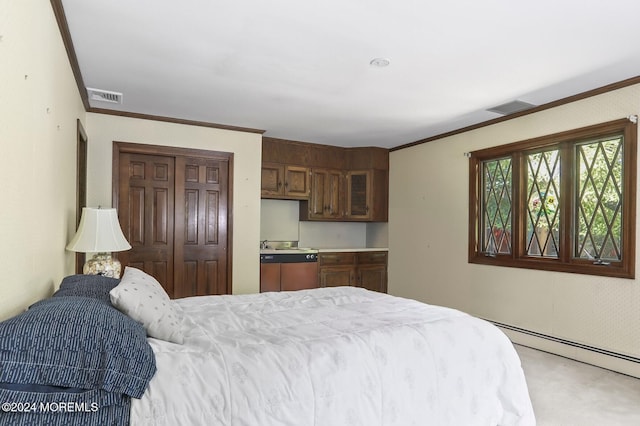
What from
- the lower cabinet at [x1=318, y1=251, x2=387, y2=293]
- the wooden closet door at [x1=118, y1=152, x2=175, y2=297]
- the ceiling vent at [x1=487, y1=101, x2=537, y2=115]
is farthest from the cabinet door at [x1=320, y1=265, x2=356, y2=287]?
the ceiling vent at [x1=487, y1=101, x2=537, y2=115]

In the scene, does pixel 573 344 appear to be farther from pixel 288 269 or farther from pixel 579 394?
pixel 288 269

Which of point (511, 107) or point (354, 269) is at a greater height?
point (511, 107)

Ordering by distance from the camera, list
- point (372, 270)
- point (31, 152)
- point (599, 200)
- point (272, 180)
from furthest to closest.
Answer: point (372, 270)
point (272, 180)
point (599, 200)
point (31, 152)

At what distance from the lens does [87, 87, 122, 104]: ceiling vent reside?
3.56m

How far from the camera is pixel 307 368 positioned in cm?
162

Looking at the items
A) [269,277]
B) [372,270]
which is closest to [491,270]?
[372,270]

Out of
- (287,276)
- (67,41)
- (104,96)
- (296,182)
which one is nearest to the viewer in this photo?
(67,41)

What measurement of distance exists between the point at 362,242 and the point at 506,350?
14.5 feet

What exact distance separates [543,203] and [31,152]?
4.15 meters

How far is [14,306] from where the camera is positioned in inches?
60.2

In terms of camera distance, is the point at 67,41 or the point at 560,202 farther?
the point at 560,202

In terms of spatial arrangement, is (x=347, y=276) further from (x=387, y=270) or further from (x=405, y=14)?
(x=405, y=14)

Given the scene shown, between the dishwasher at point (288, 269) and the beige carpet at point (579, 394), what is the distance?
9.06 ft

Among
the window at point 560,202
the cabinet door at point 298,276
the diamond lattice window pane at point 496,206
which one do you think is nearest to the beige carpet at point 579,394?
the window at point 560,202
